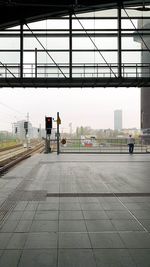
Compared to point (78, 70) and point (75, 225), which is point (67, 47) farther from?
point (75, 225)

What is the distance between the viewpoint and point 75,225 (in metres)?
7.70

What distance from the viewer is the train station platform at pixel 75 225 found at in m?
5.67

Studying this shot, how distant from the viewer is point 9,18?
890 inches

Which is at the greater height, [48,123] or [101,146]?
[48,123]

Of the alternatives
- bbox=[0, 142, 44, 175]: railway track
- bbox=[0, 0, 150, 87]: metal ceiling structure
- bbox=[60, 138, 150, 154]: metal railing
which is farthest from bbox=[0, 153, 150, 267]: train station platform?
bbox=[60, 138, 150, 154]: metal railing

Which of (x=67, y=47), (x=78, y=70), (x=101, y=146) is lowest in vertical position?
(x=101, y=146)

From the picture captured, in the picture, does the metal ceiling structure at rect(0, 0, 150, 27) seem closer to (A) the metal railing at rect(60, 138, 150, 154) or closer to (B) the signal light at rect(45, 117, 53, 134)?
(B) the signal light at rect(45, 117, 53, 134)

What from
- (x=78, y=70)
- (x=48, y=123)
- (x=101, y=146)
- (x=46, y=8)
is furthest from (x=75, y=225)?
(x=101, y=146)

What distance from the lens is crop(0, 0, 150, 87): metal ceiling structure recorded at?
2233cm

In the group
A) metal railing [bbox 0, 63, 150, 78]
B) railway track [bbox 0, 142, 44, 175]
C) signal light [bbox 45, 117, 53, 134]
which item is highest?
metal railing [bbox 0, 63, 150, 78]

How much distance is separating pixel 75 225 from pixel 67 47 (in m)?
16.7

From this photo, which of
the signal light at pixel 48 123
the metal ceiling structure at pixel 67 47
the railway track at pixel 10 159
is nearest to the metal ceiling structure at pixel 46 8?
the metal ceiling structure at pixel 67 47

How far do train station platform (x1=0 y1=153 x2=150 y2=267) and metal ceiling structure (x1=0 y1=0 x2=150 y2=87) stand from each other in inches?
380

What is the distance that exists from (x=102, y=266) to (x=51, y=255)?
85 centimetres
